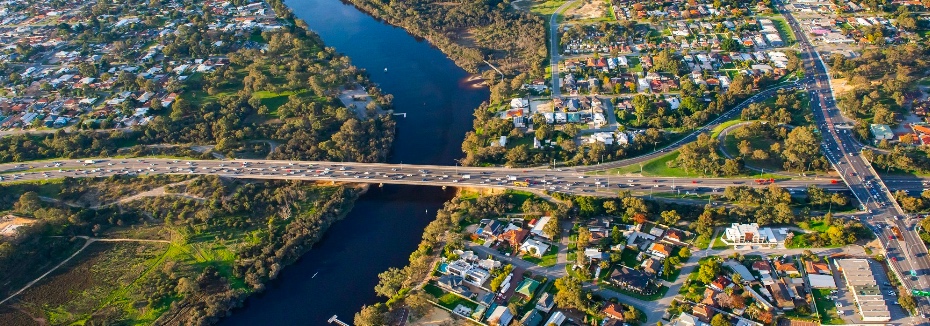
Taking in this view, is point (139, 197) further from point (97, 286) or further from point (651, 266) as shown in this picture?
point (651, 266)

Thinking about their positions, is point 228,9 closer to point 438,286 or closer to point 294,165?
point 294,165

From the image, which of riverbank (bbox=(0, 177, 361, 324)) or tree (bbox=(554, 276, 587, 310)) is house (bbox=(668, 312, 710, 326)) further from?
riverbank (bbox=(0, 177, 361, 324))

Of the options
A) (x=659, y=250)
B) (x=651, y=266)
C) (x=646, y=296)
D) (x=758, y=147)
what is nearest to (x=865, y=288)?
(x=659, y=250)

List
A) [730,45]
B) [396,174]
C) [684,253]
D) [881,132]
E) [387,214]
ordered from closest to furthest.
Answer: [684,253], [387,214], [396,174], [881,132], [730,45]

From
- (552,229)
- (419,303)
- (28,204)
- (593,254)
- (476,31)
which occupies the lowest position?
(419,303)

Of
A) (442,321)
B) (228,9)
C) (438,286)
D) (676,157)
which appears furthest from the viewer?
(228,9)

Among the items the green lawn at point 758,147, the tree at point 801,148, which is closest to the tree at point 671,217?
the green lawn at point 758,147

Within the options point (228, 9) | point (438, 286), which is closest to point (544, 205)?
point (438, 286)
